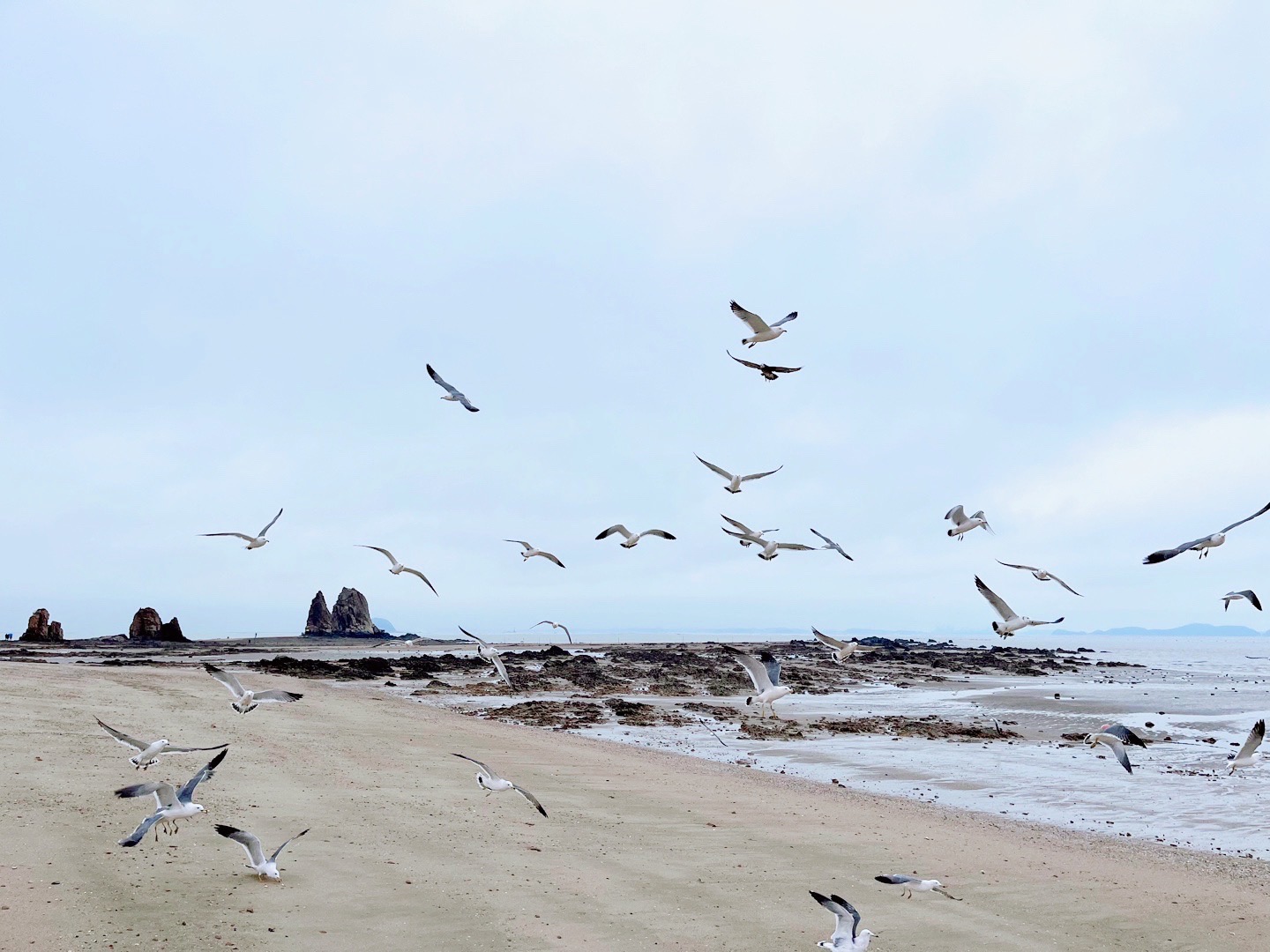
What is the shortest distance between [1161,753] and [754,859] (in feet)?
56.4

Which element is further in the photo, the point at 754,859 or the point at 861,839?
the point at 861,839

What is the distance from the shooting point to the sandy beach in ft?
27.2

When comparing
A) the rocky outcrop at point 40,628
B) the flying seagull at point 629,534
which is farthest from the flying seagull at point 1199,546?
the rocky outcrop at point 40,628

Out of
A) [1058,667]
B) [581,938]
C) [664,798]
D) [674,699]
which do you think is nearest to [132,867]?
[581,938]

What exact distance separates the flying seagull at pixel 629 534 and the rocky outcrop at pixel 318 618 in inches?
4148

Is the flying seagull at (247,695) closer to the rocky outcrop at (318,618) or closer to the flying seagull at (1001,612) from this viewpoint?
the flying seagull at (1001,612)

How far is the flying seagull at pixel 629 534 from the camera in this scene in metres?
16.4

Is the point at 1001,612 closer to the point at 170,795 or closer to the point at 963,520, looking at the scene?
the point at 963,520

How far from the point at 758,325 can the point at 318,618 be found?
366 feet

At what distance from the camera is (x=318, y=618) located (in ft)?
379

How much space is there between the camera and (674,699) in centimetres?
3662

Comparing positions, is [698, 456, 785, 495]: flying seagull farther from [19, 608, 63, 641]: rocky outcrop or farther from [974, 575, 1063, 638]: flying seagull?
[19, 608, 63, 641]: rocky outcrop

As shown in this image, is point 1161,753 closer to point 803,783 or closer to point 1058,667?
point 803,783

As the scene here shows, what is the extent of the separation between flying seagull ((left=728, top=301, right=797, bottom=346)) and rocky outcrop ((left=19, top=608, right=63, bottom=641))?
80979 millimetres
